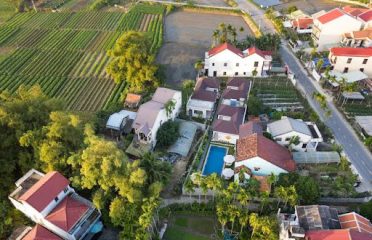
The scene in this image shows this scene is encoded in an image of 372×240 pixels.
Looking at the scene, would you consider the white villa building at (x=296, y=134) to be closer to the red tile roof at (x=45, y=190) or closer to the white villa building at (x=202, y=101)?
the white villa building at (x=202, y=101)

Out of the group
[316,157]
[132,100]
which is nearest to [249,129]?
[316,157]

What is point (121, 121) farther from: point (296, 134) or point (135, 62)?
point (296, 134)

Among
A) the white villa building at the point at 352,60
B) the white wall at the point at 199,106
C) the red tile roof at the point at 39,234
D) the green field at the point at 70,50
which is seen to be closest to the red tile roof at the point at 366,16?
the white villa building at the point at 352,60

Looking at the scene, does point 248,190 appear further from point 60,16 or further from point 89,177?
point 60,16

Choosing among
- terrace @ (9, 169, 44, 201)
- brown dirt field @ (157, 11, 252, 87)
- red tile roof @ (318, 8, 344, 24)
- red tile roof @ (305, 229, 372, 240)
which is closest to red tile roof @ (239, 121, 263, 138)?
red tile roof @ (305, 229, 372, 240)

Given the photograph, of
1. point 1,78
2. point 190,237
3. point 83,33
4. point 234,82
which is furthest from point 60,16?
point 190,237

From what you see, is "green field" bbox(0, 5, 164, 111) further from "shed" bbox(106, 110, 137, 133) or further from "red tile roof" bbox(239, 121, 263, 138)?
"red tile roof" bbox(239, 121, 263, 138)
